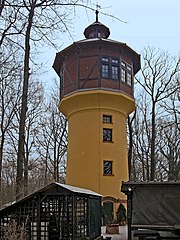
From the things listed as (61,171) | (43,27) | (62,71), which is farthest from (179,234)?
(61,171)

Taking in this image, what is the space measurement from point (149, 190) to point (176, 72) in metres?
19.9

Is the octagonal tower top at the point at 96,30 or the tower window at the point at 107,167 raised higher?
the octagonal tower top at the point at 96,30

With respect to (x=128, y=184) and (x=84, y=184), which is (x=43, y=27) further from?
(x=84, y=184)

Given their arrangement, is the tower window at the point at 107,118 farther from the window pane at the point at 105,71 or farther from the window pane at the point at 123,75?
the window pane at the point at 105,71

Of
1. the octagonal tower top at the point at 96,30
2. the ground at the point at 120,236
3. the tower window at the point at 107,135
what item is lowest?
the ground at the point at 120,236

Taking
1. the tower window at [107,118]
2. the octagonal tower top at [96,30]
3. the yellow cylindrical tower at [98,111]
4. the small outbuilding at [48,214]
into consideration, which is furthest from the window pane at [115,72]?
the small outbuilding at [48,214]

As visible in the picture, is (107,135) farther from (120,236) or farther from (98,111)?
(120,236)

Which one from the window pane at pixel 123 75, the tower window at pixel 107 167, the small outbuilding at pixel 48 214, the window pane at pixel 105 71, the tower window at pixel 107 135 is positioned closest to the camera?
the small outbuilding at pixel 48 214

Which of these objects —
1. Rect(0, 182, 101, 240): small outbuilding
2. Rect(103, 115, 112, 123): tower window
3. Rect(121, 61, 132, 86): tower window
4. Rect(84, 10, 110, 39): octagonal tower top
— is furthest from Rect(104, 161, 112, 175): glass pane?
Rect(0, 182, 101, 240): small outbuilding

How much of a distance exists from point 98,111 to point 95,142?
2109mm

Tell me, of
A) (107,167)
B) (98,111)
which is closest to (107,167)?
(107,167)

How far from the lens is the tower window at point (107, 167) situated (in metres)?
24.5

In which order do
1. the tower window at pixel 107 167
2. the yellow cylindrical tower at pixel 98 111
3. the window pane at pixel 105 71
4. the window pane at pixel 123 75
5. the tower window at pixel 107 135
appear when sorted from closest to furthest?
1. the yellow cylindrical tower at pixel 98 111
2. the window pane at pixel 105 71
3. the tower window at pixel 107 167
4. the window pane at pixel 123 75
5. the tower window at pixel 107 135

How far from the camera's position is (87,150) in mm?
24469
